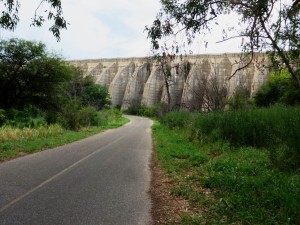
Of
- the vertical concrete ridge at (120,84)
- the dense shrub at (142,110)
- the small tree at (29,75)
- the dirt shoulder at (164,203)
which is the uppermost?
the small tree at (29,75)

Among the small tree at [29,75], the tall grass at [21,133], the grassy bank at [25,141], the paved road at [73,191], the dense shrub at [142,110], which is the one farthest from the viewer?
the dense shrub at [142,110]

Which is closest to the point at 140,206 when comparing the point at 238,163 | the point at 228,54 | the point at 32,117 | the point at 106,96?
the point at 238,163

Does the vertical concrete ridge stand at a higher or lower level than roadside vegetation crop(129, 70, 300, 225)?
lower

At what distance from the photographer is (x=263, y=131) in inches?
467

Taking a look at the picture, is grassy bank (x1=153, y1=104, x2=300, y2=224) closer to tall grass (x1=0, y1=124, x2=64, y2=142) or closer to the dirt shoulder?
the dirt shoulder

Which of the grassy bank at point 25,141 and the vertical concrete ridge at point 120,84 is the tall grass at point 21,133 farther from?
the vertical concrete ridge at point 120,84

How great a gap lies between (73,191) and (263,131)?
7.86 m

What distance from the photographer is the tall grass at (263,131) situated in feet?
25.5

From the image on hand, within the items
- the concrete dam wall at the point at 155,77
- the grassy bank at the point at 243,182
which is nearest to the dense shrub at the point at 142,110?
the concrete dam wall at the point at 155,77

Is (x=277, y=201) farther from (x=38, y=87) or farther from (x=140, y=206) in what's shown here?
(x=38, y=87)

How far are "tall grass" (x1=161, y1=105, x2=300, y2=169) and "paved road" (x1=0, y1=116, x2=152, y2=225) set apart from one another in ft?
11.4

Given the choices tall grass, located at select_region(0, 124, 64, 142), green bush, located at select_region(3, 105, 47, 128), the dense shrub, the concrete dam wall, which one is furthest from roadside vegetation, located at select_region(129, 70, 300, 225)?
the dense shrub

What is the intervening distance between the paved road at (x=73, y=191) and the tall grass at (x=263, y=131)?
3479 mm

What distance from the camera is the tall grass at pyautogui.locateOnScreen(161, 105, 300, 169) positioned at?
778 cm
